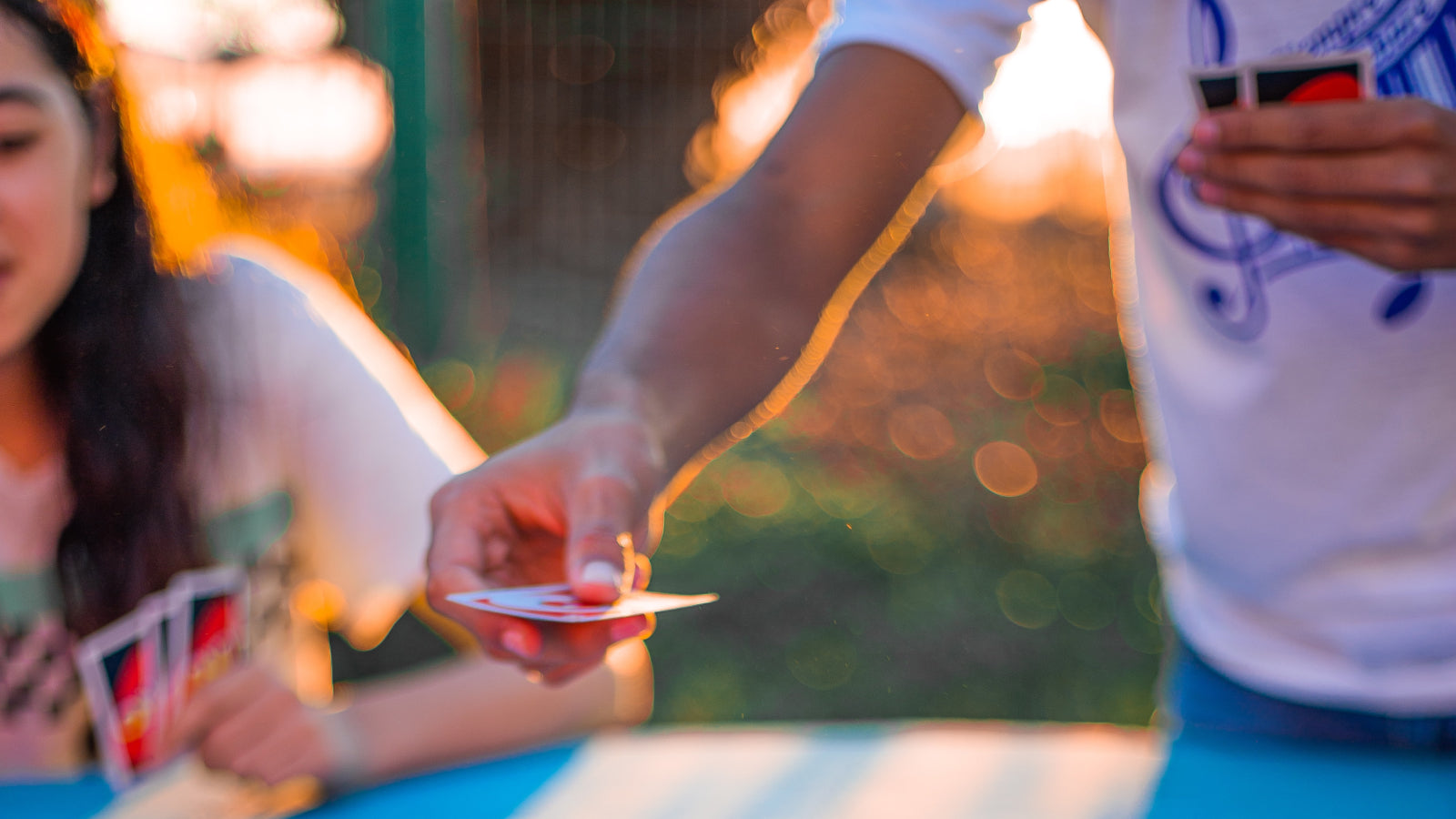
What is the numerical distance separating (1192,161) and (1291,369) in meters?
0.23

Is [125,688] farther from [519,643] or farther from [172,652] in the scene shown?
[519,643]

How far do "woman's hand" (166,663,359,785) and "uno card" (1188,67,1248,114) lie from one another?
778 millimetres

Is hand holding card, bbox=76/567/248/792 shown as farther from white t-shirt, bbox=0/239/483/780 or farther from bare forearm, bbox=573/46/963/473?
bare forearm, bbox=573/46/963/473

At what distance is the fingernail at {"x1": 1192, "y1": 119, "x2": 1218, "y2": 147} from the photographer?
671 millimetres

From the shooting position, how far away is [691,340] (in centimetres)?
78

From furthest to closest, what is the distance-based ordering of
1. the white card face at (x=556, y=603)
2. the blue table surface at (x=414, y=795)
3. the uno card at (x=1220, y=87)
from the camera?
the blue table surface at (x=414, y=795) < the uno card at (x=1220, y=87) < the white card face at (x=556, y=603)

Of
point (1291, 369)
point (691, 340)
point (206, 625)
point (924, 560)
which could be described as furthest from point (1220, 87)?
point (924, 560)

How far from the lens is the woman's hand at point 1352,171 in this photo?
24.6 inches

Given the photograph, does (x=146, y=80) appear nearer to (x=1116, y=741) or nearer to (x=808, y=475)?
(x=1116, y=741)

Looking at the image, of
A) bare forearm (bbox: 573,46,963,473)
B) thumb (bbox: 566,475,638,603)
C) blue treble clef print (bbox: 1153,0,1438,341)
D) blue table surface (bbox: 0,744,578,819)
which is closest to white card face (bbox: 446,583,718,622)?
thumb (bbox: 566,475,638,603)

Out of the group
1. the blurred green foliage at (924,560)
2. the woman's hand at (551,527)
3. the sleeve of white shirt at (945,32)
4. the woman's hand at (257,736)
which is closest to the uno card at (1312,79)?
the sleeve of white shirt at (945,32)

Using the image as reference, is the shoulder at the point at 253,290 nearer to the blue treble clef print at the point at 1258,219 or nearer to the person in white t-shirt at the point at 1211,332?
the person in white t-shirt at the point at 1211,332

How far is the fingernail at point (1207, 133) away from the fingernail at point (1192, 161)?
1 centimetres

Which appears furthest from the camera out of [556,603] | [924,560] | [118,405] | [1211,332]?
[924,560]
